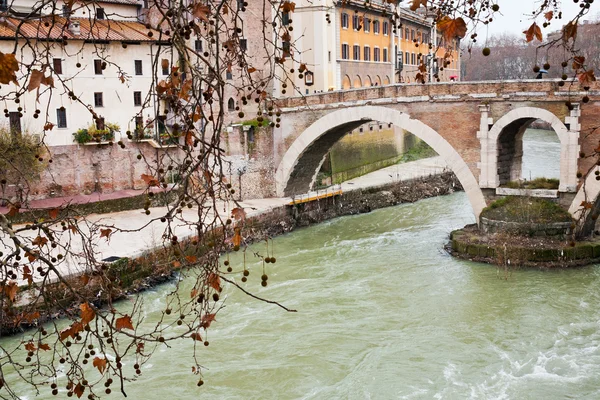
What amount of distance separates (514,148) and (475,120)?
1233 mm

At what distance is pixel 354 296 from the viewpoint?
1310 centimetres

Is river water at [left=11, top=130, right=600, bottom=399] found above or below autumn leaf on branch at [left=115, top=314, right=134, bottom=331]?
below

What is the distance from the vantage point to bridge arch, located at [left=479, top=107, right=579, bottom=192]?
15742 mm

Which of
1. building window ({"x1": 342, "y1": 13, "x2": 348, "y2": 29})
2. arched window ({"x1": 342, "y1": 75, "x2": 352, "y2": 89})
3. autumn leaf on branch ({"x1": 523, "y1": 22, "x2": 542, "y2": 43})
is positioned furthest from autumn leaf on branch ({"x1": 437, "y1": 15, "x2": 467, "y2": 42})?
arched window ({"x1": 342, "y1": 75, "x2": 352, "y2": 89})

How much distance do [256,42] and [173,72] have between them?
18.6 m

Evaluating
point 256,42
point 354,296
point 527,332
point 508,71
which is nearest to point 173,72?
point 527,332

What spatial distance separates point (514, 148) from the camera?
17.5 meters

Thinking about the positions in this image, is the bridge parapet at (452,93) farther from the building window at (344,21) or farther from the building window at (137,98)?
the building window at (344,21)

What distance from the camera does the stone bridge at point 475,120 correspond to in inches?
620

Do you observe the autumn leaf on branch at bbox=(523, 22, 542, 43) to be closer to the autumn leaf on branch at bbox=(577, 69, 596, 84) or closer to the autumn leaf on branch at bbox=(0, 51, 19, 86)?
the autumn leaf on branch at bbox=(577, 69, 596, 84)

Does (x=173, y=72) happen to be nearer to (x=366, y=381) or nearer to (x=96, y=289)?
(x=366, y=381)

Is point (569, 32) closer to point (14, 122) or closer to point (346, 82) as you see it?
point (14, 122)

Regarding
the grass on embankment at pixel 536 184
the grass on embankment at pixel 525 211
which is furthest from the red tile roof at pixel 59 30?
the grass on embankment at pixel 536 184

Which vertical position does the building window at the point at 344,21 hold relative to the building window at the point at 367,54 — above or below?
above
